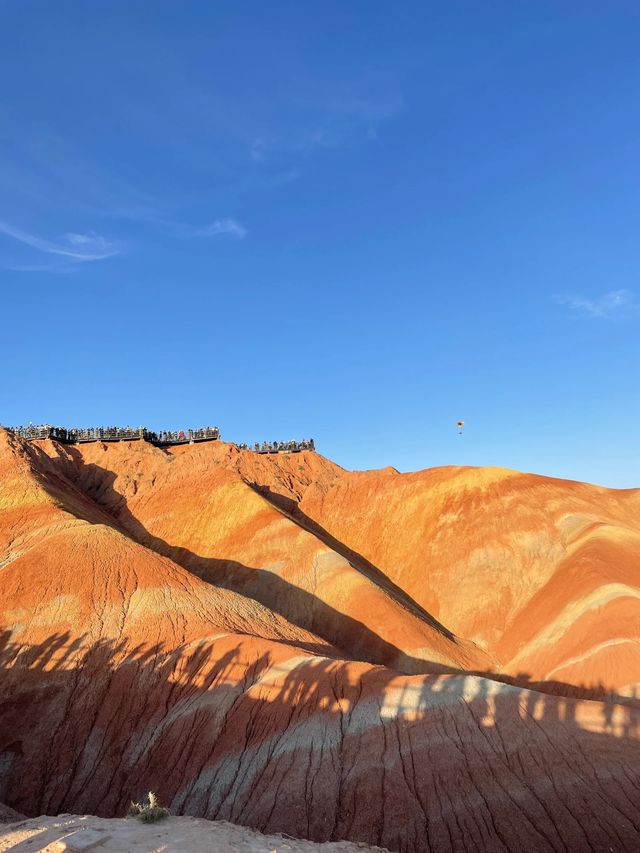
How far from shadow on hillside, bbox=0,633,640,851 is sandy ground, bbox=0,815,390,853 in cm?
580

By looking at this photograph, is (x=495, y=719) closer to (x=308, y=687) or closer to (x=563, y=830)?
(x=563, y=830)

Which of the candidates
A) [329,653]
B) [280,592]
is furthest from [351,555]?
[329,653]

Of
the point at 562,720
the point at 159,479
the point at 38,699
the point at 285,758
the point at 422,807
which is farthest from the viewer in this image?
the point at 159,479

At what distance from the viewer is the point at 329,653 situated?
33.2 m

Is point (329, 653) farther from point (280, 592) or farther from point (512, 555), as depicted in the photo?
point (512, 555)

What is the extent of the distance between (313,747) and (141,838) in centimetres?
1066

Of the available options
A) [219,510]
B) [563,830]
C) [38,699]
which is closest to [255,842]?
[563,830]

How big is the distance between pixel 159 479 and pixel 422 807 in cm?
5507

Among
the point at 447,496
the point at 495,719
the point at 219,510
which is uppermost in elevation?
the point at 447,496

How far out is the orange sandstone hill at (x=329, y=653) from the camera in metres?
17.2

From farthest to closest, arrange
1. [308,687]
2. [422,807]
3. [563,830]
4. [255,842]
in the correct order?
1. [308,687]
2. [422,807]
3. [563,830]
4. [255,842]

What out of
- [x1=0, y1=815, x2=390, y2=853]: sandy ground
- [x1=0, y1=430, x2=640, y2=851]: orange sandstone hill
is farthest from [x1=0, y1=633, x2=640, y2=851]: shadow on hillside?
[x1=0, y1=815, x2=390, y2=853]: sandy ground

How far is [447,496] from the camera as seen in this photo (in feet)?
198

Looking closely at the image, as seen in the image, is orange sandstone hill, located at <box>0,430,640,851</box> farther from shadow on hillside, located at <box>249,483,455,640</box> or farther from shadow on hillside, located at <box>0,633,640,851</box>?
shadow on hillside, located at <box>249,483,455,640</box>
